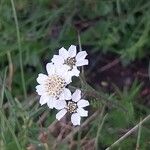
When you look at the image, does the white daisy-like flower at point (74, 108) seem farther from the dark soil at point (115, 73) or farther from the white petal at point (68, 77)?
the dark soil at point (115, 73)

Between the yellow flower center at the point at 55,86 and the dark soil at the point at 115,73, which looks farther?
the dark soil at the point at 115,73

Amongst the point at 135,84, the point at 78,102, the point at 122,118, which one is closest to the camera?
the point at 78,102

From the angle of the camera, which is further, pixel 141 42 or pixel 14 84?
pixel 14 84

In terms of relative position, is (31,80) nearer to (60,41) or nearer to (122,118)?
(60,41)

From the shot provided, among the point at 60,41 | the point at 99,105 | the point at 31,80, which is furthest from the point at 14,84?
the point at 99,105

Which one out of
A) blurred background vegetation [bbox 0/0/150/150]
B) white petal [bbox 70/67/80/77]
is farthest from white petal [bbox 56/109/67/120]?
blurred background vegetation [bbox 0/0/150/150]

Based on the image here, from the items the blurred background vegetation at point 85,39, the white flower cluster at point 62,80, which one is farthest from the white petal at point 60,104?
the blurred background vegetation at point 85,39

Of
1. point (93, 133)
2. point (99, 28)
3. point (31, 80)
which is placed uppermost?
point (99, 28)

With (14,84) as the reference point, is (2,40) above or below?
above

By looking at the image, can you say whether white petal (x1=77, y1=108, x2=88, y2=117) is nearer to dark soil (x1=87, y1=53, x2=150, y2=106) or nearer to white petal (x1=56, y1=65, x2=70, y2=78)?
white petal (x1=56, y1=65, x2=70, y2=78)
